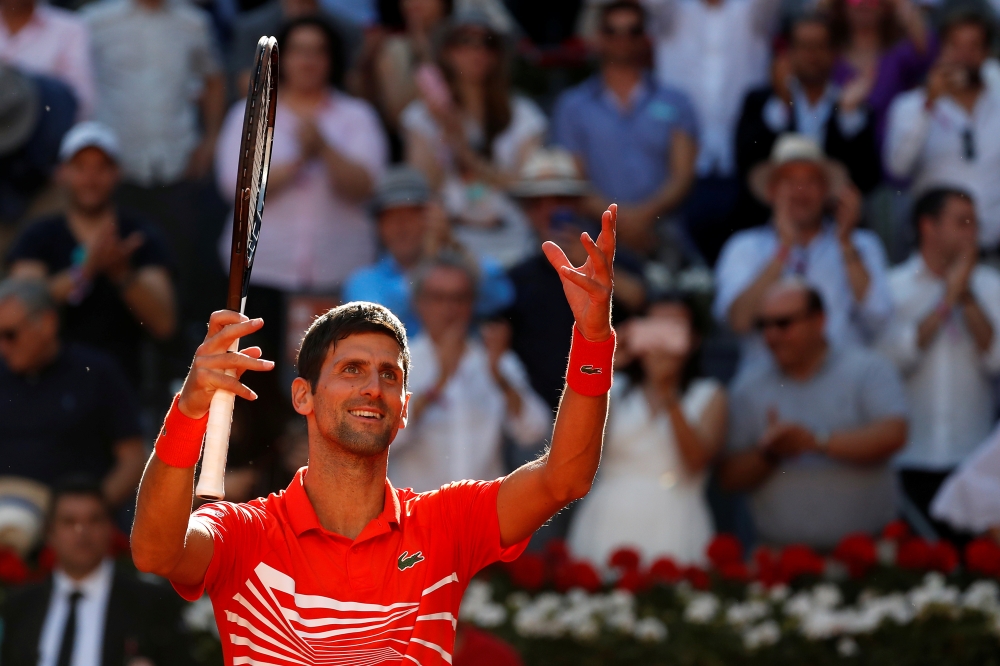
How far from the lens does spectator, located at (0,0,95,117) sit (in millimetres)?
10242

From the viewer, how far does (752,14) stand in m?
10.8

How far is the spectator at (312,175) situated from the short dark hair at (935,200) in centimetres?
327

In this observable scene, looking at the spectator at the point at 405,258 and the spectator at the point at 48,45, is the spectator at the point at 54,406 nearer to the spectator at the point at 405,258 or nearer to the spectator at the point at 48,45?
the spectator at the point at 405,258

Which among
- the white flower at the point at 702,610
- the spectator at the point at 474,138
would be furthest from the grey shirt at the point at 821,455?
the spectator at the point at 474,138

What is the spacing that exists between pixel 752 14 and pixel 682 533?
4083 millimetres

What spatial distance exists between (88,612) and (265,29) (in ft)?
15.8

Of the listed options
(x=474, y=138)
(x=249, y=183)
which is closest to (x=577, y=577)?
(x=474, y=138)

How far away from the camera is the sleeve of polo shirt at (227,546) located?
3.86 metres

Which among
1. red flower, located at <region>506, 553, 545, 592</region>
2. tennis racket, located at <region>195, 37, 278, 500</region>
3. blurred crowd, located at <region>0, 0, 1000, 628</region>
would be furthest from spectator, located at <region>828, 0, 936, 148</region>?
tennis racket, located at <region>195, 37, 278, 500</region>

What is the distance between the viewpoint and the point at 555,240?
29.8 feet

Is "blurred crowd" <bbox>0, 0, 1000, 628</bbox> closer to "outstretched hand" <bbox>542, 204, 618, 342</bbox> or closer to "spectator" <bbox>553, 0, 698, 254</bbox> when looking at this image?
"spectator" <bbox>553, 0, 698, 254</bbox>

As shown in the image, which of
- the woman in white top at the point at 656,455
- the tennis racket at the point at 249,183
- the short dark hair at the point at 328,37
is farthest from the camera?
the short dark hair at the point at 328,37

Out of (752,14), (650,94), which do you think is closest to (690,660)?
(650,94)

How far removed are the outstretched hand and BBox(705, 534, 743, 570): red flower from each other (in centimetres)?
409
